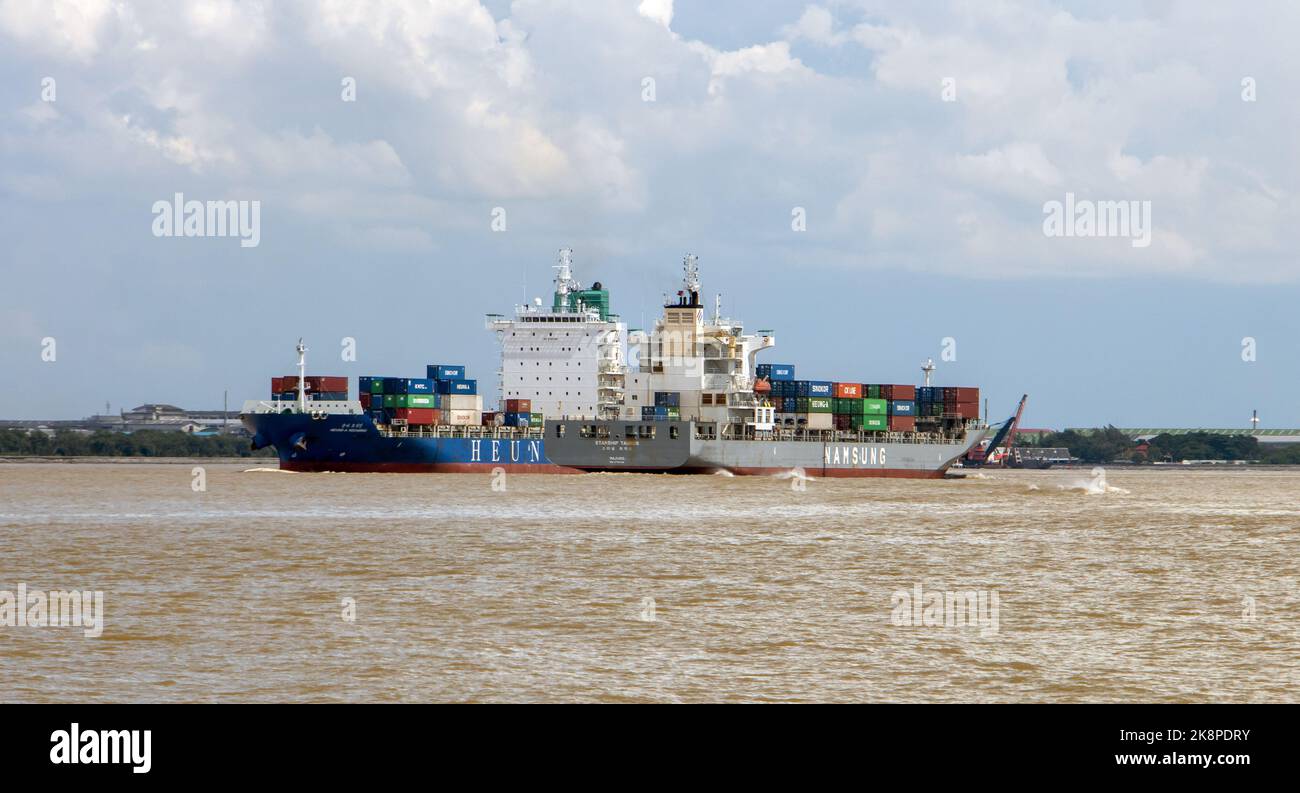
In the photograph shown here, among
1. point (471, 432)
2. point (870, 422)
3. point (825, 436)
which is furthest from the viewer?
point (870, 422)

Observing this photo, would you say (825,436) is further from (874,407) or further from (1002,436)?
(1002,436)

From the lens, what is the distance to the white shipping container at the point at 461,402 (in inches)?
3563

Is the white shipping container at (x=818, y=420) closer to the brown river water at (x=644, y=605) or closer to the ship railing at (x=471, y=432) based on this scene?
the ship railing at (x=471, y=432)

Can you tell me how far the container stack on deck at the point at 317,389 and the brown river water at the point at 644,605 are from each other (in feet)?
109

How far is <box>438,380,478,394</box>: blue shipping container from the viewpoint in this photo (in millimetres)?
90625

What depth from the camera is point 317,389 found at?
89.7m

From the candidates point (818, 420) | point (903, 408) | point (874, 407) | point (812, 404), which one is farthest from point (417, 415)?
point (903, 408)

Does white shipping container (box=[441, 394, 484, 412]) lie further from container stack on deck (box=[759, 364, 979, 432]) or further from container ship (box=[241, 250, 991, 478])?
container stack on deck (box=[759, 364, 979, 432])

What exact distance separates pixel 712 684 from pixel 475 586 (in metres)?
11.4

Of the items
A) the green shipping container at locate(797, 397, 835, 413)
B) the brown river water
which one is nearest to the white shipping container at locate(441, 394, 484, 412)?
the green shipping container at locate(797, 397, 835, 413)

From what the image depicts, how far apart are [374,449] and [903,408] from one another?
35.2m

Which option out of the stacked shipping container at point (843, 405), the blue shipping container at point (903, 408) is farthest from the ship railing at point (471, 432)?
the blue shipping container at point (903, 408)

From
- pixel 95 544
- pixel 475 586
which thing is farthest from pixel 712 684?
pixel 95 544
